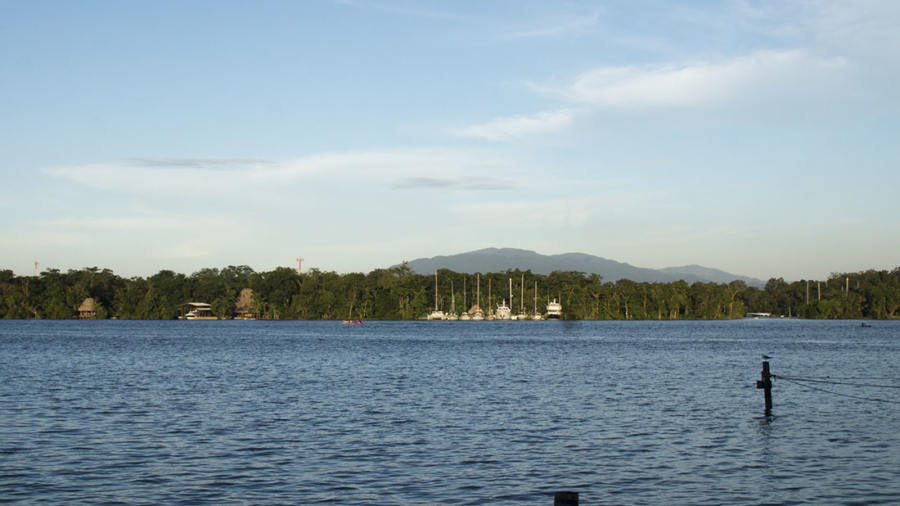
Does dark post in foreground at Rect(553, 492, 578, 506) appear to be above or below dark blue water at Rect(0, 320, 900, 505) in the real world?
above

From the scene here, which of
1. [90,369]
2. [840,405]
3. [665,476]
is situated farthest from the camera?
[90,369]

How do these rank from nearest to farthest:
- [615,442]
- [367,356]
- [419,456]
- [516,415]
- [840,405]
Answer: [419,456]
[615,442]
[516,415]
[840,405]
[367,356]

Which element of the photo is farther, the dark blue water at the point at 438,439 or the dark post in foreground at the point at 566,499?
the dark blue water at the point at 438,439

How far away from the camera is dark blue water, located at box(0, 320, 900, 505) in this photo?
68.5 feet

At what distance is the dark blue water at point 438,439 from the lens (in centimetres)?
2089

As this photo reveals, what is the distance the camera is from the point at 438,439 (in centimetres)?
2825

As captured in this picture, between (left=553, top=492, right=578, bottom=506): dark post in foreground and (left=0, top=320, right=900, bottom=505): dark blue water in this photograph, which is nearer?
(left=553, top=492, right=578, bottom=506): dark post in foreground

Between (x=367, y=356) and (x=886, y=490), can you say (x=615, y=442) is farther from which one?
(x=367, y=356)

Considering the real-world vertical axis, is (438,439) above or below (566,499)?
below

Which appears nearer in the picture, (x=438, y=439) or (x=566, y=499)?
(x=566, y=499)

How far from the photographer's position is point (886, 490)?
68.7 feet

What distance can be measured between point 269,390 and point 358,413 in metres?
11.0

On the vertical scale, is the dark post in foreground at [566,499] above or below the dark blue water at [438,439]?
above

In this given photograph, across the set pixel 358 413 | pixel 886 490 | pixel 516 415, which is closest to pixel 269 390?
pixel 358 413
